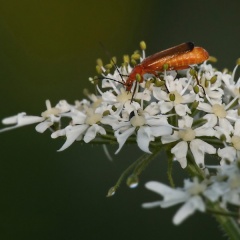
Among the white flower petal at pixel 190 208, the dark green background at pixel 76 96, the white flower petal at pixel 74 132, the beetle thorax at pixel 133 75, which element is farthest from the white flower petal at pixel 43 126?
the dark green background at pixel 76 96

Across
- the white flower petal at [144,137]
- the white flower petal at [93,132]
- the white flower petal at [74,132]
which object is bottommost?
the white flower petal at [144,137]

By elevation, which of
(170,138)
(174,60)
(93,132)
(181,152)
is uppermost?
(174,60)

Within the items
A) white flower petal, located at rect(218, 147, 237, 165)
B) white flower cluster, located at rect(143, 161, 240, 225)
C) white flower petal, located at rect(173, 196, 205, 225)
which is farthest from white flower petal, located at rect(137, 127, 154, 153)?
white flower petal, located at rect(173, 196, 205, 225)

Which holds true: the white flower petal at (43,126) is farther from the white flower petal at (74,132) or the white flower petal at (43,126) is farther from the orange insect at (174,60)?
Answer: the orange insect at (174,60)

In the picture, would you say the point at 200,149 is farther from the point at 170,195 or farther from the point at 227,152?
the point at 170,195

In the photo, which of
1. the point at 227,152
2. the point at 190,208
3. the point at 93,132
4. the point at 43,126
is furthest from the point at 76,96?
the point at 190,208

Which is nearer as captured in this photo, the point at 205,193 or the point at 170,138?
the point at 205,193
